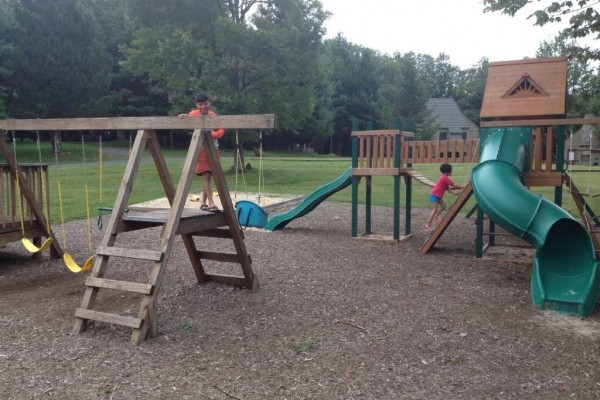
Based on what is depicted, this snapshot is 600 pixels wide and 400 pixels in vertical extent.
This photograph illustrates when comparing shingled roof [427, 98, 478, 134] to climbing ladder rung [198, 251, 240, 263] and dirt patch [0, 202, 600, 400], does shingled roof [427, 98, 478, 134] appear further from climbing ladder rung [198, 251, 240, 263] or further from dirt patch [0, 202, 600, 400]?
climbing ladder rung [198, 251, 240, 263]

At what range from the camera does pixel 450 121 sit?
65000 millimetres

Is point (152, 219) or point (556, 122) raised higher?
point (556, 122)

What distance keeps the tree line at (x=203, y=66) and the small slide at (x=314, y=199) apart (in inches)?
57.7

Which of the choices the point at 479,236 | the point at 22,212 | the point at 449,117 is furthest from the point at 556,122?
the point at 449,117

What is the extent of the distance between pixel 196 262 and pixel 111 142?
46656mm

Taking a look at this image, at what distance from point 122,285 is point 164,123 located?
60.2 inches

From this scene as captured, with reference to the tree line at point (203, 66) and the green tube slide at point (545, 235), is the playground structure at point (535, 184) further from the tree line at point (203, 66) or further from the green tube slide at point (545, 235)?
the tree line at point (203, 66)

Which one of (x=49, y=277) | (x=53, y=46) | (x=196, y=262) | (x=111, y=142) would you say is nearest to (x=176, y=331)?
(x=196, y=262)

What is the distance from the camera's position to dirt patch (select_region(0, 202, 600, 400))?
3799 mm

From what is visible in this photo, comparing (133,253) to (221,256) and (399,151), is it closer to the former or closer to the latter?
(221,256)

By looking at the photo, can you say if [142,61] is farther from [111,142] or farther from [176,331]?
[111,142]

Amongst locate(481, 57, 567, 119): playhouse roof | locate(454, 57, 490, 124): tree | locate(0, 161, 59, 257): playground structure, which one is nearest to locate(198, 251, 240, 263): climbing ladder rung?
locate(0, 161, 59, 257): playground structure

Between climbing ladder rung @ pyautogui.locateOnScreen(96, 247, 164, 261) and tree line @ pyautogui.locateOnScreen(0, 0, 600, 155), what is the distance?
6337 millimetres

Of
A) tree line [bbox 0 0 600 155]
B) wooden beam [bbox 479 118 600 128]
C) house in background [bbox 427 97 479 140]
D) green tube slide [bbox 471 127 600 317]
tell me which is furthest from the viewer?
house in background [bbox 427 97 479 140]
